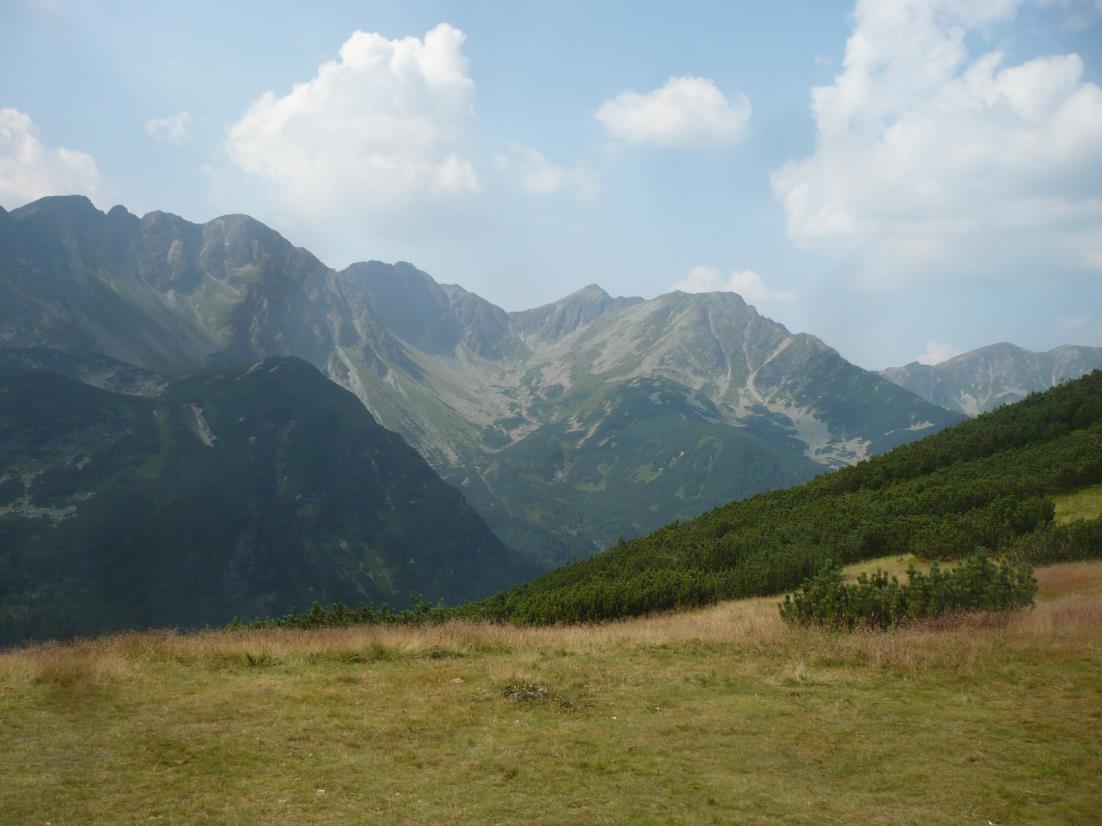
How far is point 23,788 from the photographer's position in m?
10.6

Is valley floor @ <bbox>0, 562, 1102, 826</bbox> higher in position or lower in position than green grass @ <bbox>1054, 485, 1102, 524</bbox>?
lower


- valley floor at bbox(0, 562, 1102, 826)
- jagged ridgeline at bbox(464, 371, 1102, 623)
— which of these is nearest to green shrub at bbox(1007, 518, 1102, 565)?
jagged ridgeline at bbox(464, 371, 1102, 623)

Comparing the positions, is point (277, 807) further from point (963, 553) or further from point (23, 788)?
point (963, 553)

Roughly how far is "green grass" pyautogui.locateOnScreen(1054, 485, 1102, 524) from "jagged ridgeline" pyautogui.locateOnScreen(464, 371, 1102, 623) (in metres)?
1.23

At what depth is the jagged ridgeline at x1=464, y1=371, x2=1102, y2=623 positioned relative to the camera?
33844 mm

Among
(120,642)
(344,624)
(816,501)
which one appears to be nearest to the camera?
(120,642)

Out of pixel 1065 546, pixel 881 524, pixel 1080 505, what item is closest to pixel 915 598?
pixel 1065 546

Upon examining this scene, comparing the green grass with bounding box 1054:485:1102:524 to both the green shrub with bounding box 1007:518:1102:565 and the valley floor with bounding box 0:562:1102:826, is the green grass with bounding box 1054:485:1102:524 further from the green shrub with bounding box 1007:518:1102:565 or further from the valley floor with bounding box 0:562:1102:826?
the valley floor with bounding box 0:562:1102:826

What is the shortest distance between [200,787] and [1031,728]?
49.8ft

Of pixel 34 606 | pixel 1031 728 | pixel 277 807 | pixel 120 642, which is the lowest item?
pixel 34 606

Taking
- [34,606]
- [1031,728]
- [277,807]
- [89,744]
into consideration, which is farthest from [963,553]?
[34,606]

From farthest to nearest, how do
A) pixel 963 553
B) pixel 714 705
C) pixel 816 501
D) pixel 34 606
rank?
pixel 34 606
pixel 816 501
pixel 963 553
pixel 714 705

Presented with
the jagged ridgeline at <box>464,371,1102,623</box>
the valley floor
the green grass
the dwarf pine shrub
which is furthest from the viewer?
the green grass

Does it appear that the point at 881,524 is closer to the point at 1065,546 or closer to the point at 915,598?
the point at 1065,546
